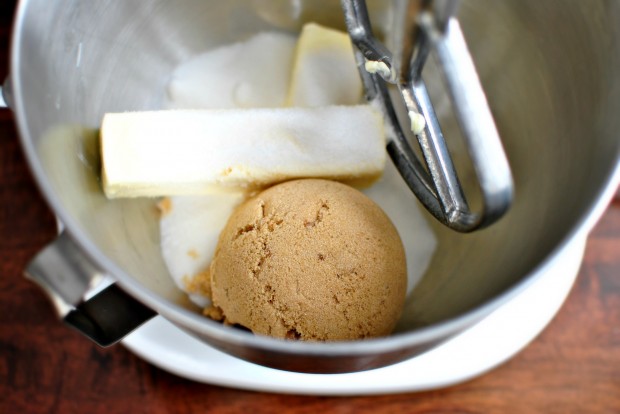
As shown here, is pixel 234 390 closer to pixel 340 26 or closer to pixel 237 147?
pixel 237 147

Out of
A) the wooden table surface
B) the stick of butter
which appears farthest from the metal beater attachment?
the wooden table surface

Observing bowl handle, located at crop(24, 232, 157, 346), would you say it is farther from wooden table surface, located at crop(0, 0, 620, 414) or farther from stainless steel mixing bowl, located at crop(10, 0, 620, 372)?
wooden table surface, located at crop(0, 0, 620, 414)

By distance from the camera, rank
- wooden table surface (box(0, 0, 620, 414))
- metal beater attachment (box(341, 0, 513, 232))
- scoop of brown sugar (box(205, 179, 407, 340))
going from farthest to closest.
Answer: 1. wooden table surface (box(0, 0, 620, 414))
2. scoop of brown sugar (box(205, 179, 407, 340))
3. metal beater attachment (box(341, 0, 513, 232))

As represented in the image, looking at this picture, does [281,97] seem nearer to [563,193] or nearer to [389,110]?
[389,110]

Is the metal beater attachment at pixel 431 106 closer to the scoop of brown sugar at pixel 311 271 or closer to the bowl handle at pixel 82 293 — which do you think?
the scoop of brown sugar at pixel 311 271

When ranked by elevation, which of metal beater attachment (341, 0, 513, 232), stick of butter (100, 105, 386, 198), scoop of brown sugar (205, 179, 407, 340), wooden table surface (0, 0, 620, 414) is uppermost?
metal beater attachment (341, 0, 513, 232)

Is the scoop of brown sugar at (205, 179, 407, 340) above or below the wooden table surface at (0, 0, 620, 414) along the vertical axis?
above

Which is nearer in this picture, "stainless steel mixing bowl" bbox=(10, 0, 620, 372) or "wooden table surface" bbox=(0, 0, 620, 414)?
"stainless steel mixing bowl" bbox=(10, 0, 620, 372)
